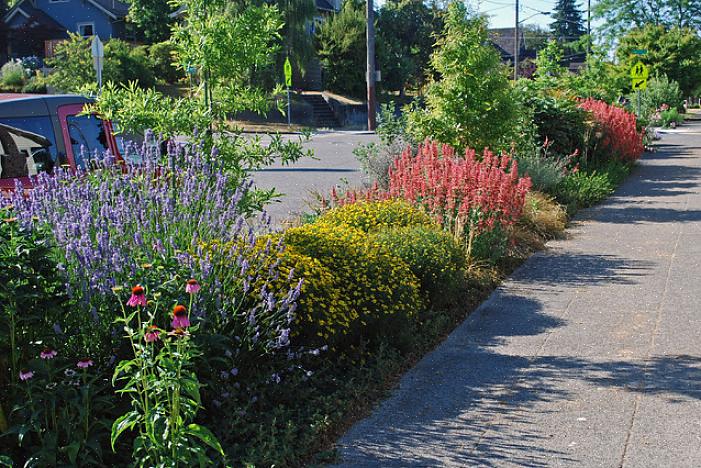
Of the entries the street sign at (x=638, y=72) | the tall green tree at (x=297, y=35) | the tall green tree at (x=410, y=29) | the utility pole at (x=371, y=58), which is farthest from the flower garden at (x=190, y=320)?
the tall green tree at (x=410, y=29)

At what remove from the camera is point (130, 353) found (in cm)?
443

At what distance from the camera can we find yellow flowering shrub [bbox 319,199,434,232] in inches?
313

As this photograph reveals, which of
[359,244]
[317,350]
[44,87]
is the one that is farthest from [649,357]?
[44,87]

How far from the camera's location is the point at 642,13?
252ft

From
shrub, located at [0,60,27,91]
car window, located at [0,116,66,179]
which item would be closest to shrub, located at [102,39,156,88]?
shrub, located at [0,60,27,91]

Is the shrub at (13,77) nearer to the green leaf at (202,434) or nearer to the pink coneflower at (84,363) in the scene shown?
the pink coneflower at (84,363)

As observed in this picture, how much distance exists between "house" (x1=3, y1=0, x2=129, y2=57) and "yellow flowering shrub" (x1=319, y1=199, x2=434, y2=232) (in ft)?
168

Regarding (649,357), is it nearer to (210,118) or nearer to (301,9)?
(210,118)

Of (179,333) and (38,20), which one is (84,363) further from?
(38,20)

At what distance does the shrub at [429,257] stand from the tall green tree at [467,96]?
4624mm

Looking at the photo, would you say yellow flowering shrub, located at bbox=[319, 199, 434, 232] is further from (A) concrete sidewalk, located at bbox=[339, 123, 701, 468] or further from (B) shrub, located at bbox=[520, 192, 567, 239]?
(B) shrub, located at bbox=[520, 192, 567, 239]

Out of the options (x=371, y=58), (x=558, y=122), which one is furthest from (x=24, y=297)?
(x=371, y=58)

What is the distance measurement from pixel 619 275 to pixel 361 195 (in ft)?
9.87

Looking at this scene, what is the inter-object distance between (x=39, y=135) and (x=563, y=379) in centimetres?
567
